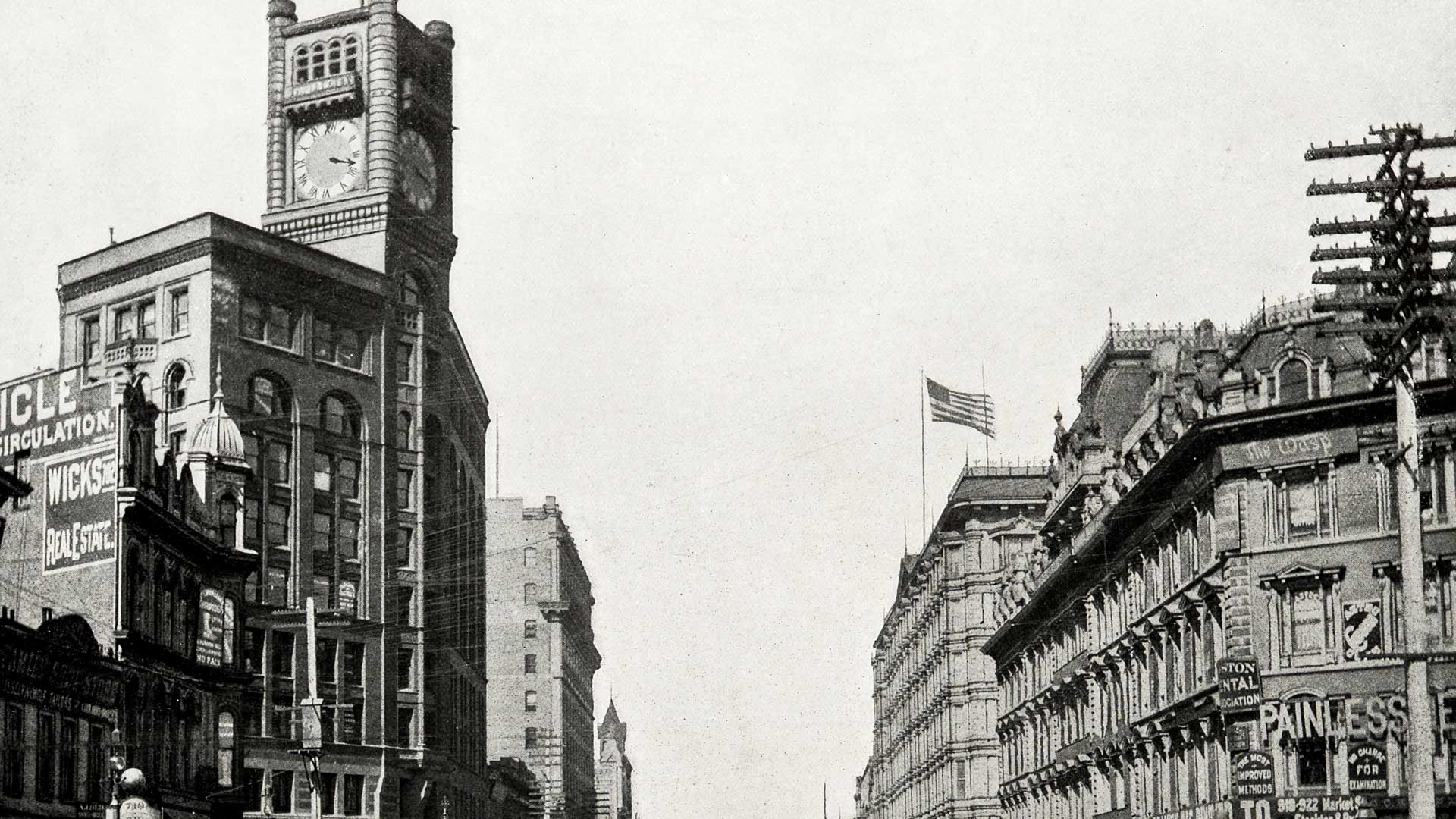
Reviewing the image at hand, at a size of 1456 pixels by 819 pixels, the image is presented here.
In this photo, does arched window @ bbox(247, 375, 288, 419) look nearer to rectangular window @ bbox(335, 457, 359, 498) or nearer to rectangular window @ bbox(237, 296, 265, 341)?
rectangular window @ bbox(237, 296, 265, 341)

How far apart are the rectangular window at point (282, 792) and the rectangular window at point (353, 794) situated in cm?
295

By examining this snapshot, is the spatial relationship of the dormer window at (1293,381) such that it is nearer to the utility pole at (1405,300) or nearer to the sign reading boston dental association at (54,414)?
the utility pole at (1405,300)

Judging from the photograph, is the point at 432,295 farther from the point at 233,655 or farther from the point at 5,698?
the point at 5,698

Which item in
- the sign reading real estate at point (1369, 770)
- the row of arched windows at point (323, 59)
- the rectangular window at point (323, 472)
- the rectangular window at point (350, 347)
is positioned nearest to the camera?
the sign reading real estate at point (1369, 770)

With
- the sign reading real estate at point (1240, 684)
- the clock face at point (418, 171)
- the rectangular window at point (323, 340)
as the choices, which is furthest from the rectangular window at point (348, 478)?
the sign reading real estate at point (1240, 684)

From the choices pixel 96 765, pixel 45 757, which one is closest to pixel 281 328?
pixel 96 765

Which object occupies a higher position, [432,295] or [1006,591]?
[432,295]

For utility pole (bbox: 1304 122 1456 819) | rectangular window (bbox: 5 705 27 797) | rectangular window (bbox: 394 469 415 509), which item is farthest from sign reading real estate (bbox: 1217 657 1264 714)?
rectangular window (bbox: 394 469 415 509)

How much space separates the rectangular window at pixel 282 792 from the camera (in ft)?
298

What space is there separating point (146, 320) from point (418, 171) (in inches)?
735

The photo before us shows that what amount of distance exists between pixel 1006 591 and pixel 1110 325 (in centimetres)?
1604

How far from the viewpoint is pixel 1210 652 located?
56906 mm

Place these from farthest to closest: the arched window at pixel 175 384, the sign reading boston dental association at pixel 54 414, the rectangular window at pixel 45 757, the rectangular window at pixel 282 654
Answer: the rectangular window at pixel 282 654 < the arched window at pixel 175 384 < the sign reading boston dental association at pixel 54 414 < the rectangular window at pixel 45 757

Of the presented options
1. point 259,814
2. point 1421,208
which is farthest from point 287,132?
point 1421,208
